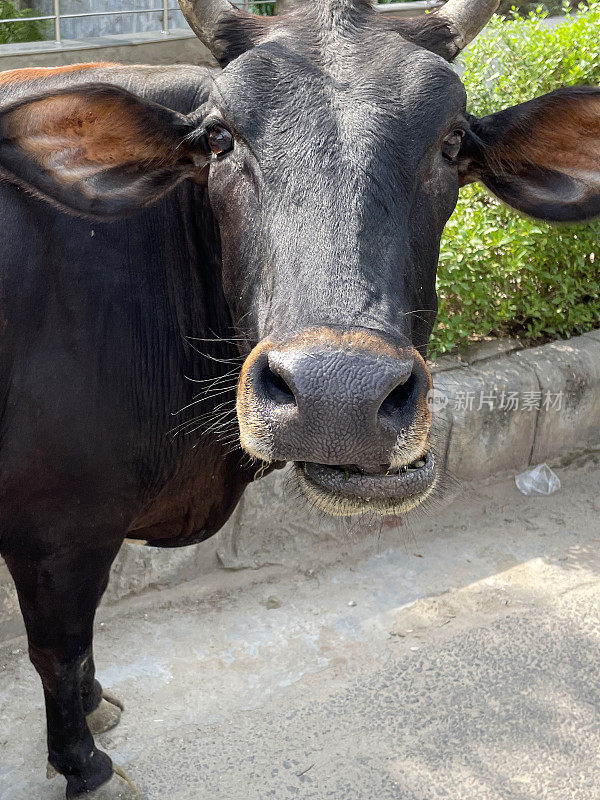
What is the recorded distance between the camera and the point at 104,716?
12.1 ft

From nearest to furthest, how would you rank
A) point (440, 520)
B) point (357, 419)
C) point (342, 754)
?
1. point (357, 419)
2. point (342, 754)
3. point (440, 520)

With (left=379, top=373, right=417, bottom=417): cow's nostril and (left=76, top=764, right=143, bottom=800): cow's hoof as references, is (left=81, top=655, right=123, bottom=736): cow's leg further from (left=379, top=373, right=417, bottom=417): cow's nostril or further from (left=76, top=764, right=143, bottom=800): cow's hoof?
(left=379, top=373, right=417, bottom=417): cow's nostril

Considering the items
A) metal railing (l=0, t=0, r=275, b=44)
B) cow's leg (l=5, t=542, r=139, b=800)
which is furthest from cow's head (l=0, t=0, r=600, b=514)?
metal railing (l=0, t=0, r=275, b=44)

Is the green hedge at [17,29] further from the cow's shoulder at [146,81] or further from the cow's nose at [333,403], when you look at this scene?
the cow's nose at [333,403]

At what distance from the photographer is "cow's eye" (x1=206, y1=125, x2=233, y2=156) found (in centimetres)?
256

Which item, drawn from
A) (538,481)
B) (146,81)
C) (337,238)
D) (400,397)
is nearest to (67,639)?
(400,397)

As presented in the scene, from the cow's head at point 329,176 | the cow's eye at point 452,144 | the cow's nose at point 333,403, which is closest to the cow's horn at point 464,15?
the cow's head at point 329,176

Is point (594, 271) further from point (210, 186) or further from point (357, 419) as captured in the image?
point (357, 419)

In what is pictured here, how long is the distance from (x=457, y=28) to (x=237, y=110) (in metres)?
0.88

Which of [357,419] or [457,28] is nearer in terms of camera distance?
[357,419]

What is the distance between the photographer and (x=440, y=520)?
16.9 ft

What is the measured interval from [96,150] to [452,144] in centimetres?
105

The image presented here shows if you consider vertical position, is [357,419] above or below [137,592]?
above

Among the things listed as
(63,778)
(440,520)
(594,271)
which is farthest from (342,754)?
(594,271)
